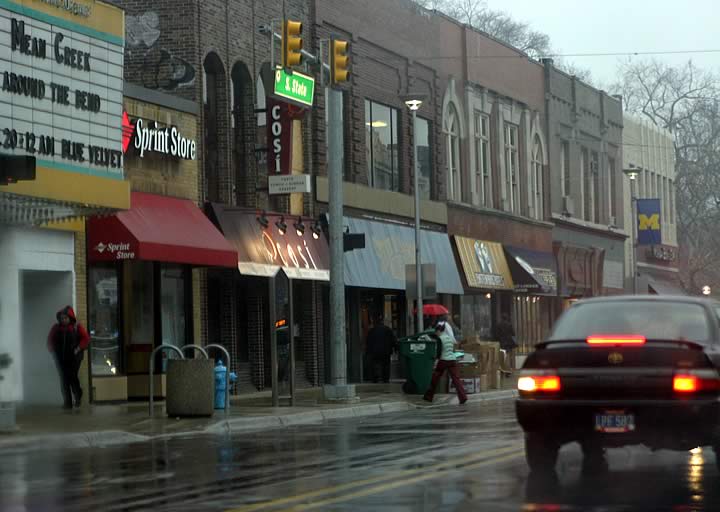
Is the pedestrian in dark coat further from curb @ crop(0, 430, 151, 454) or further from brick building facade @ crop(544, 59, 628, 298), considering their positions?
curb @ crop(0, 430, 151, 454)

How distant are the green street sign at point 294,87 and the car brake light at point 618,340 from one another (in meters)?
19.7

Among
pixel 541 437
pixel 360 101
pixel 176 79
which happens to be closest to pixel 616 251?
pixel 360 101

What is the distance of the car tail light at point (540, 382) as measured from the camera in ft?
43.9

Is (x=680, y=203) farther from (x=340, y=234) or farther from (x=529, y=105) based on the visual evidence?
(x=340, y=234)

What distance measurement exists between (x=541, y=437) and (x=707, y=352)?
1612 mm

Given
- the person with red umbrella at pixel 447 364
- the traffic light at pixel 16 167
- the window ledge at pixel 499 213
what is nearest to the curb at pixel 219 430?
the person with red umbrella at pixel 447 364

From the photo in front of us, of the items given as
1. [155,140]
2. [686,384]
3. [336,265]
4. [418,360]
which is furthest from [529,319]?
[686,384]

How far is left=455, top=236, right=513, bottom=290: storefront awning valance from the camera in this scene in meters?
47.2

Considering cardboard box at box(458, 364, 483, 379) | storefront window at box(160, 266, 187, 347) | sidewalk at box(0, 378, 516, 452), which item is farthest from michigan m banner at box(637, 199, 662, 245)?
storefront window at box(160, 266, 187, 347)

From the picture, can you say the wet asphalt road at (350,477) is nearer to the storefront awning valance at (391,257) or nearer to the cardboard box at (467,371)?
the cardboard box at (467,371)

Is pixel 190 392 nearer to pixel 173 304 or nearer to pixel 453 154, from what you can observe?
pixel 173 304

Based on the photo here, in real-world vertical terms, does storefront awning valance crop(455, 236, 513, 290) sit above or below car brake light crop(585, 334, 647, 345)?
above

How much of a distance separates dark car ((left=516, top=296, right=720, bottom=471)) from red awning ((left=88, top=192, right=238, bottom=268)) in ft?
51.3

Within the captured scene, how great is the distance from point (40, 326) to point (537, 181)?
1197 inches
